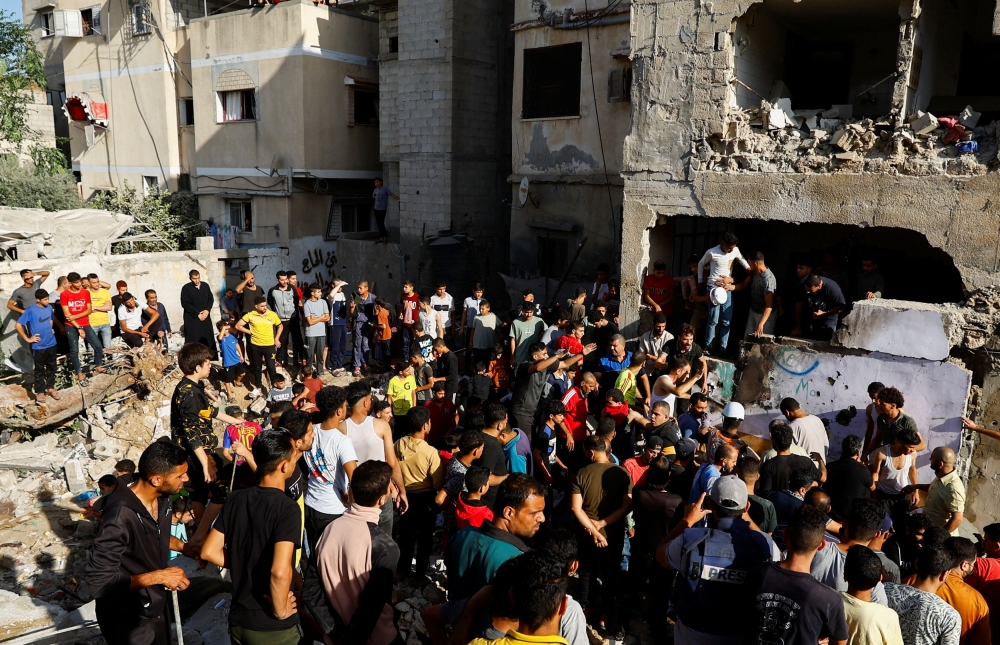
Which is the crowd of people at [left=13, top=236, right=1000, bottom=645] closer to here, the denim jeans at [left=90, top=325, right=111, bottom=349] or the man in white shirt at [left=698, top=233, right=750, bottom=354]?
the man in white shirt at [left=698, top=233, right=750, bottom=354]

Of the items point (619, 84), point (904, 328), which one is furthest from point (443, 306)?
→ point (904, 328)

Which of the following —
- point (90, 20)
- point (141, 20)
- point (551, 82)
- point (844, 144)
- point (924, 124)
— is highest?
point (90, 20)


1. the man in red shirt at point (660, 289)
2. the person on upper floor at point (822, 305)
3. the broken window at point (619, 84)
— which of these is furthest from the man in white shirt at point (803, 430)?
the broken window at point (619, 84)

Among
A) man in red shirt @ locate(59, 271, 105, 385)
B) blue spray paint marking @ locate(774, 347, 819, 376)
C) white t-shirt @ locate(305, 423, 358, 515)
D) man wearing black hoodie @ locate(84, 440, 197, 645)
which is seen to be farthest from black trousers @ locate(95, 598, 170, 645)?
man in red shirt @ locate(59, 271, 105, 385)

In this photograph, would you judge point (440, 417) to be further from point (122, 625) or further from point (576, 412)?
point (122, 625)

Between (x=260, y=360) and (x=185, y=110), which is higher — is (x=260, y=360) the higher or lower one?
the lower one

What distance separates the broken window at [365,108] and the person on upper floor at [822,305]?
13.8 m

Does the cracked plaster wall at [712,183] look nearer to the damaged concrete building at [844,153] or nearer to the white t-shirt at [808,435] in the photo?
the damaged concrete building at [844,153]

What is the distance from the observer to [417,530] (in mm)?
6055

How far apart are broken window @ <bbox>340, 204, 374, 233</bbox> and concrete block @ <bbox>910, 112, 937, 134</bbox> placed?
14.6 m

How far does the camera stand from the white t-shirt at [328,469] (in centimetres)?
518

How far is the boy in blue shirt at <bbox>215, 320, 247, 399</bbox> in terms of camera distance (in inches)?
417

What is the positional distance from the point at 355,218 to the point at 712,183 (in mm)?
12998

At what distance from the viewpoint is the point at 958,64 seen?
379 inches
